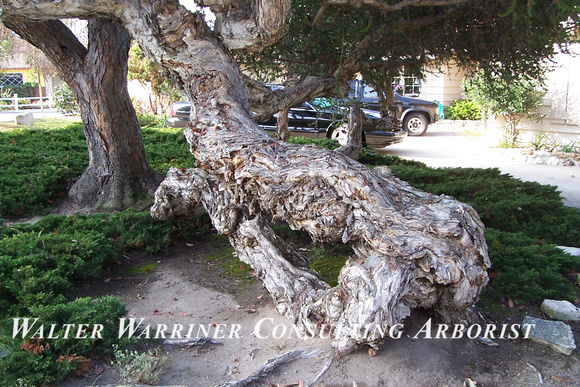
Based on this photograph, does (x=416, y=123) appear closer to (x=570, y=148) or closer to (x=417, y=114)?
(x=417, y=114)

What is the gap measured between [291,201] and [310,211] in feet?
0.62

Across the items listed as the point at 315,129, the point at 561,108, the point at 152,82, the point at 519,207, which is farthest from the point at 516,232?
the point at 152,82

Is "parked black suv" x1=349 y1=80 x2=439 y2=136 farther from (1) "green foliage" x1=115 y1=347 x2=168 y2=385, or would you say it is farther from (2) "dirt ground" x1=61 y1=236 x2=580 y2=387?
(1) "green foliage" x1=115 y1=347 x2=168 y2=385

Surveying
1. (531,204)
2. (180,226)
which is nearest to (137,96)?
(180,226)

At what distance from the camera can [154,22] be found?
4895 millimetres

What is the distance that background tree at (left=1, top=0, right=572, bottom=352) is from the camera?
3.23 meters

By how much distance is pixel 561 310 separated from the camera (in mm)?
3949

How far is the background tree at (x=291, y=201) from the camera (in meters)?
3.23

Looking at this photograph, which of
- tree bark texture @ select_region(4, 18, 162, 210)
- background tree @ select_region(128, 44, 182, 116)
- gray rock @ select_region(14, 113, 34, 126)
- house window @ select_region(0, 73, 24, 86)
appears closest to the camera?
tree bark texture @ select_region(4, 18, 162, 210)

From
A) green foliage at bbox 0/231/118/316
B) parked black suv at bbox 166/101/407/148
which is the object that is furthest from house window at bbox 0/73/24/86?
green foliage at bbox 0/231/118/316

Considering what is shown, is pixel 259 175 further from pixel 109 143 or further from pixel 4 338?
pixel 109 143

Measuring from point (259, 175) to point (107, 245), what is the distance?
2.01 meters

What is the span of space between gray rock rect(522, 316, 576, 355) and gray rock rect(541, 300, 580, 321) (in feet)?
0.81

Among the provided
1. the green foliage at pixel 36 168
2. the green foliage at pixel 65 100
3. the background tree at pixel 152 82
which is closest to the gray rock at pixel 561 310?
the green foliage at pixel 36 168
